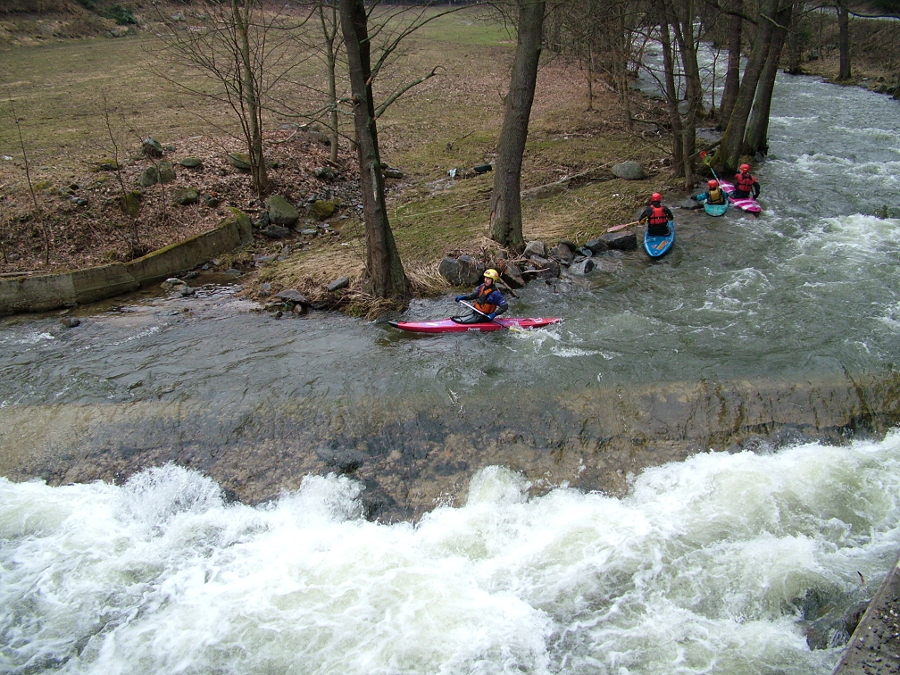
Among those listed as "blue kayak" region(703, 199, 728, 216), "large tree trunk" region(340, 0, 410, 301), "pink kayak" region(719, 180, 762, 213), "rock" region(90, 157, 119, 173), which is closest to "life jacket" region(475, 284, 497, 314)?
"large tree trunk" region(340, 0, 410, 301)

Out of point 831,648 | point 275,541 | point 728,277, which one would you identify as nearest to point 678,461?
point 831,648

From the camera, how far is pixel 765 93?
14703 millimetres

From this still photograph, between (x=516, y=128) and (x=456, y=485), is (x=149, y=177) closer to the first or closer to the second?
(x=516, y=128)

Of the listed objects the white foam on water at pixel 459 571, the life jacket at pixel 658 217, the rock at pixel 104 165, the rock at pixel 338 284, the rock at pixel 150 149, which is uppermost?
the rock at pixel 150 149

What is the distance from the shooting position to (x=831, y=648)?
4480 millimetres

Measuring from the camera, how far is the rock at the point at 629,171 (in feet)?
47.6

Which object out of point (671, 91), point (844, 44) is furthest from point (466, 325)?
point (844, 44)

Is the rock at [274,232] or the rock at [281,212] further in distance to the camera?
the rock at [281,212]

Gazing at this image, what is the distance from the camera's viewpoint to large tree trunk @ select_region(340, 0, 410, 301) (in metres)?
7.74

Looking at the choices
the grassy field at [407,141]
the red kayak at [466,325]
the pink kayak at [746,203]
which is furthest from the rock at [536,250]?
the pink kayak at [746,203]

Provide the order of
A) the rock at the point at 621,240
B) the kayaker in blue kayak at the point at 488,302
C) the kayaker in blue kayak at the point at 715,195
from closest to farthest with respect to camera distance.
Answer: the kayaker in blue kayak at the point at 488,302
the rock at the point at 621,240
the kayaker in blue kayak at the point at 715,195

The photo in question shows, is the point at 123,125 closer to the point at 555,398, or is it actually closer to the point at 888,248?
the point at 555,398

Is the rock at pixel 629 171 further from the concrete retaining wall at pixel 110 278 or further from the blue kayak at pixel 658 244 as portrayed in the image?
the concrete retaining wall at pixel 110 278

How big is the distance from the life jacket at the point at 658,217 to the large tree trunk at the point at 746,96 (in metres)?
4.46
